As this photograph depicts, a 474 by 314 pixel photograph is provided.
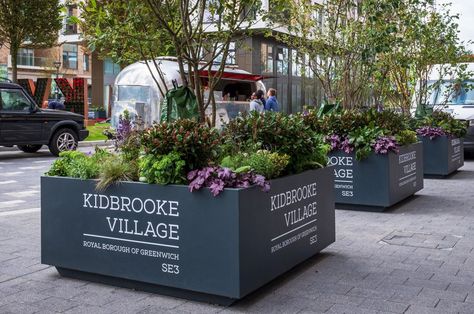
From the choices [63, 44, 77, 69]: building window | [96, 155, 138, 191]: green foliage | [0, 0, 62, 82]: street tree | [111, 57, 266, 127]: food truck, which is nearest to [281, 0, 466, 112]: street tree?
[96, 155, 138, 191]: green foliage

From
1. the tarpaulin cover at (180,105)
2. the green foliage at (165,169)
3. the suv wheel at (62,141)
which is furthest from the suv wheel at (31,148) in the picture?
the green foliage at (165,169)

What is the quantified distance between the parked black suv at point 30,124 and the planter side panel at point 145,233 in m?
12.3

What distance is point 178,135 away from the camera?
16.2 ft

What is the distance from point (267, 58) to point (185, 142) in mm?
37202

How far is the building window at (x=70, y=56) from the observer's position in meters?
69.8

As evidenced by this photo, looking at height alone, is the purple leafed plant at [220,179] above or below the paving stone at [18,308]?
above

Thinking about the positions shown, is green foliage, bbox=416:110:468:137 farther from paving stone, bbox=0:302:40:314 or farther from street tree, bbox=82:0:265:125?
paving stone, bbox=0:302:40:314

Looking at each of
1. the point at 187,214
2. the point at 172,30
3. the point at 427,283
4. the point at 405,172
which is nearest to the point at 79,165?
the point at 187,214

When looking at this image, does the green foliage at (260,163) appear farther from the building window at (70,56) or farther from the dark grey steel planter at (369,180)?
the building window at (70,56)

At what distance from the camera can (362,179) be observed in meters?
9.02

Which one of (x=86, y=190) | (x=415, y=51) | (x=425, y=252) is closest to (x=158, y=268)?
(x=86, y=190)

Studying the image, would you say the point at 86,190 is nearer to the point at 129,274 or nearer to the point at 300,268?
the point at 129,274

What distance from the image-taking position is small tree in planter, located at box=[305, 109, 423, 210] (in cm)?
889

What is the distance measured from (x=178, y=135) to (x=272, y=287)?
59.5 inches
